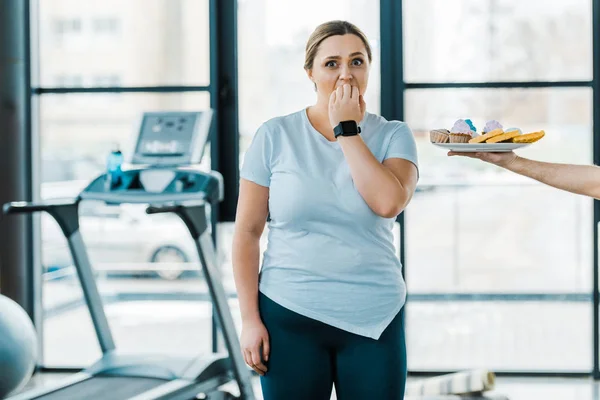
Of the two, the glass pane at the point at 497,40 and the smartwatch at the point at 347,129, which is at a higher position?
the glass pane at the point at 497,40

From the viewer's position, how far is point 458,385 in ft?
11.2

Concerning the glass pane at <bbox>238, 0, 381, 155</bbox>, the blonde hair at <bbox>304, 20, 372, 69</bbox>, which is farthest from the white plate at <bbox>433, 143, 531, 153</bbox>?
the glass pane at <bbox>238, 0, 381, 155</bbox>

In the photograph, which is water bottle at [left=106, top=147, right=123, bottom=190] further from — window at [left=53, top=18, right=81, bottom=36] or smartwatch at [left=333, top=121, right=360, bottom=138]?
smartwatch at [left=333, top=121, right=360, bottom=138]

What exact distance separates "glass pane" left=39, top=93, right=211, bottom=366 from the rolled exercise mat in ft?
3.93

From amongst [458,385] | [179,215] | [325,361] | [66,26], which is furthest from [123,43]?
[325,361]

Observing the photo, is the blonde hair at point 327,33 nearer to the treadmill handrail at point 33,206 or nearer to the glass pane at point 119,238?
the treadmill handrail at point 33,206

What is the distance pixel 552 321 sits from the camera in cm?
396

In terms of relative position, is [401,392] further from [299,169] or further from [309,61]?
[309,61]

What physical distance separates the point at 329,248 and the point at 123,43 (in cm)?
282

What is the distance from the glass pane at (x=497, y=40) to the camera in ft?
12.6

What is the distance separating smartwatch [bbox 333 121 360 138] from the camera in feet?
4.99

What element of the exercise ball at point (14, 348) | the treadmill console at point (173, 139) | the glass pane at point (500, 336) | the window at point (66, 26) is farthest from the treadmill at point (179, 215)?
the glass pane at point (500, 336)

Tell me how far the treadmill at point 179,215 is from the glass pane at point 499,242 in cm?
121

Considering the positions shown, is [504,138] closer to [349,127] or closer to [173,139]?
[349,127]
